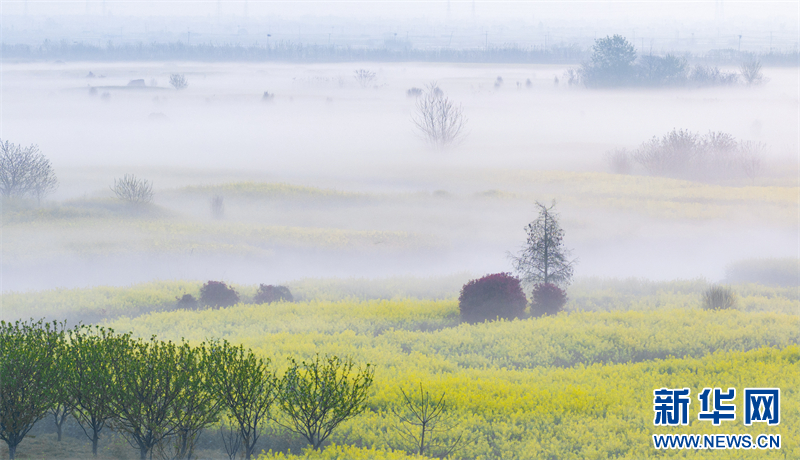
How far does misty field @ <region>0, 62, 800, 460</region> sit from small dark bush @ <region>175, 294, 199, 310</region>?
41cm

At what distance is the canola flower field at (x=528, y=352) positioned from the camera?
15641 mm

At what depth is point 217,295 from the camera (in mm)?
30734

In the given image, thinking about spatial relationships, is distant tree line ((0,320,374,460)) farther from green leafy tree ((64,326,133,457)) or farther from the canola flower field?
the canola flower field

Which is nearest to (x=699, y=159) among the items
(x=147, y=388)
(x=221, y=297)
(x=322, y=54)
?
(x=221, y=297)

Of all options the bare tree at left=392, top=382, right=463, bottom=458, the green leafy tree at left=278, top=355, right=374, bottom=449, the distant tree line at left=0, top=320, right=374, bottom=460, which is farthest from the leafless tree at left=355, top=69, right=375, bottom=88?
the distant tree line at left=0, top=320, right=374, bottom=460

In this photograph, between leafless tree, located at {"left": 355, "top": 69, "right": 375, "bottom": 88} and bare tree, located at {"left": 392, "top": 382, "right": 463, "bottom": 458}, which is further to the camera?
leafless tree, located at {"left": 355, "top": 69, "right": 375, "bottom": 88}

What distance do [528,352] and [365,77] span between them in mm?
144600

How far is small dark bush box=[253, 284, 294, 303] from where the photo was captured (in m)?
31.1

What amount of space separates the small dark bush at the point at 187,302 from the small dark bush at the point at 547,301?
41.3 feet

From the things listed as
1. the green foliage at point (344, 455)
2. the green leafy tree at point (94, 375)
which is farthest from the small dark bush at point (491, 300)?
the green leafy tree at point (94, 375)

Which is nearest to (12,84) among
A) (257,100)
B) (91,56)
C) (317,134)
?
(91,56)

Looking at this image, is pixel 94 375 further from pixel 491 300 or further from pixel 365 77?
pixel 365 77

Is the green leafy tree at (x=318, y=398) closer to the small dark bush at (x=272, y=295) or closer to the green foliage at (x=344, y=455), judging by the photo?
the green foliage at (x=344, y=455)

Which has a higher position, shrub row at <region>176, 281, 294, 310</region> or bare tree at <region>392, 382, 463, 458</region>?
shrub row at <region>176, 281, 294, 310</region>
